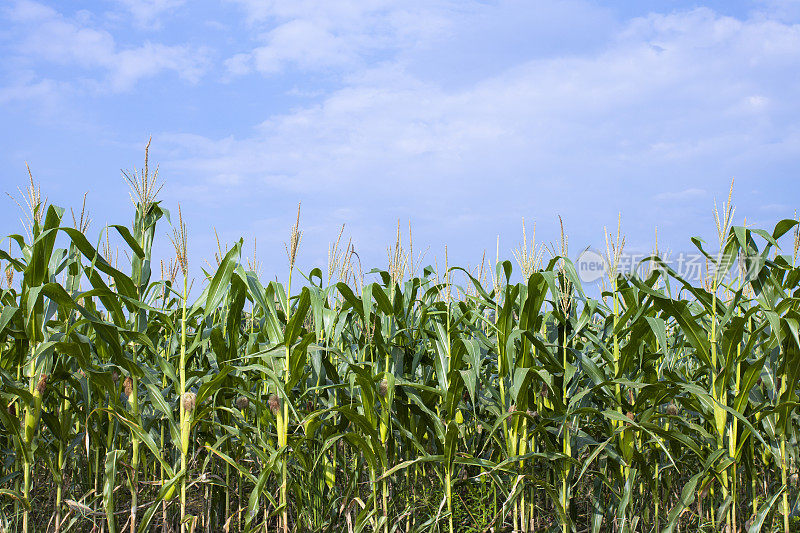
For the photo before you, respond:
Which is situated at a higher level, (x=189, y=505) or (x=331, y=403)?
(x=331, y=403)

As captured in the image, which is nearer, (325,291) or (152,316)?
(325,291)

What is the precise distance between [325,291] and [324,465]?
1.20m

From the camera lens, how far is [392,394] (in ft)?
12.0

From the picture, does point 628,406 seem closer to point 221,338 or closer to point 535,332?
point 535,332

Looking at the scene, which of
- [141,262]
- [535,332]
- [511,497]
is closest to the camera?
[511,497]

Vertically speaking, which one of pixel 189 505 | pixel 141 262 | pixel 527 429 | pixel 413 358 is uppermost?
pixel 141 262

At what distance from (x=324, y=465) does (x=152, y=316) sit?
1.63 metres

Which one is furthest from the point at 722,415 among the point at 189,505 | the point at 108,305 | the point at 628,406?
the point at 108,305

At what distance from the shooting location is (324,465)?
427 cm

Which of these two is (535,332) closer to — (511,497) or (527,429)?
(527,429)

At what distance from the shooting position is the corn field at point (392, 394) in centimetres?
369

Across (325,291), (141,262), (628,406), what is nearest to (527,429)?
(628,406)

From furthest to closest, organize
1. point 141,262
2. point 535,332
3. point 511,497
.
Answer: point 535,332 → point 141,262 → point 511,497

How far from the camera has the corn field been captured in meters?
3.69
